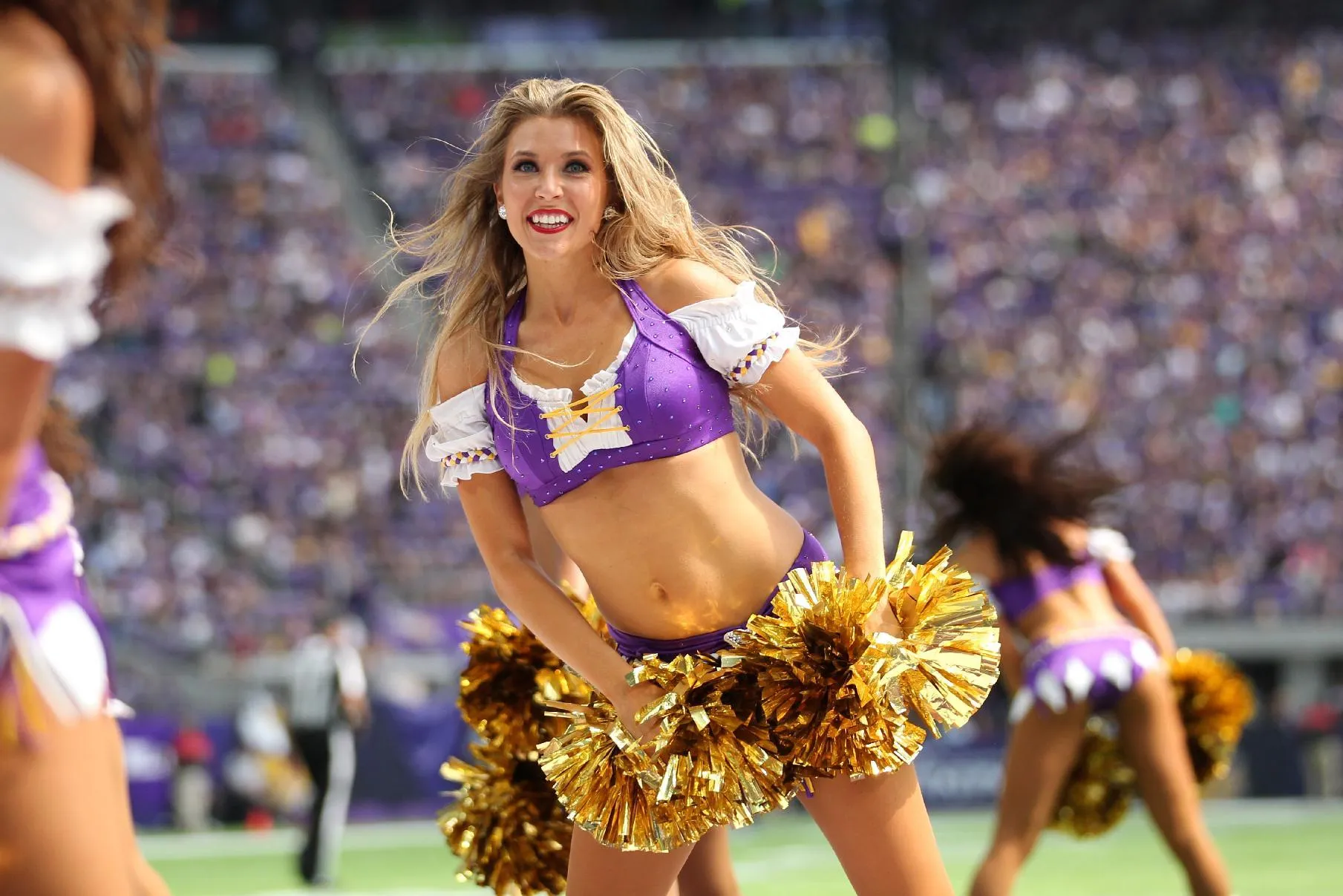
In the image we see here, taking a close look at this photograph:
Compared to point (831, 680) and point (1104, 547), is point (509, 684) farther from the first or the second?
point (1104, 547)

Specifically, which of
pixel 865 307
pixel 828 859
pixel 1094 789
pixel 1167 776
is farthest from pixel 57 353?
pixel 865 307

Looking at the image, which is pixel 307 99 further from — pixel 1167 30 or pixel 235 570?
pixel 1167 30

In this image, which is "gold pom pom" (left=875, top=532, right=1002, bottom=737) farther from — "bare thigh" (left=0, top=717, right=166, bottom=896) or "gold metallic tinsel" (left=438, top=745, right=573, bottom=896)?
"bare thigh" (left=0, top=717, right=166, bottom=896)

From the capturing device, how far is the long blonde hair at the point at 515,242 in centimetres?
342

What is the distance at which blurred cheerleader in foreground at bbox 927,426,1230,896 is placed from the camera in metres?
5.69

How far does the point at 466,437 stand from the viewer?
11.4 feet

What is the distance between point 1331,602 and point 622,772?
15.6 metres

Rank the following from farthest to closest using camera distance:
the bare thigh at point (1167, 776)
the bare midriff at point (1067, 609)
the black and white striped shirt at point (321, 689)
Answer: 1. the black and white striped shirt at point (321, 689)
2. the bare midriff at point (1067, 609)
3. the bare thigh at point (1167, 776)

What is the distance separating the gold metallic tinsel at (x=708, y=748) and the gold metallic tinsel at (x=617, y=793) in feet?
0.10

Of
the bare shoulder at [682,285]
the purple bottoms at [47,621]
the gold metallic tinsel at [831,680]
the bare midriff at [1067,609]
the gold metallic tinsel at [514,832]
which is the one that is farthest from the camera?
the bare midriff at [1067,609]

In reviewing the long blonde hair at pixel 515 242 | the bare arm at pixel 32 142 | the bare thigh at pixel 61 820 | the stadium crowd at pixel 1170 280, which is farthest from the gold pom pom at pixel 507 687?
the stadium crowd at pixel 1170 280

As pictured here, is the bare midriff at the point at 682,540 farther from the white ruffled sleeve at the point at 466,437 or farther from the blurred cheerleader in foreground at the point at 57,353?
the blurred cheerleader in foreground at the point at 57,353

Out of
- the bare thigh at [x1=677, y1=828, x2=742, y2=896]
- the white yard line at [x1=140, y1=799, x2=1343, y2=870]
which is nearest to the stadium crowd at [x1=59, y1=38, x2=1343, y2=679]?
the white yard line at [x1=140, y1=799, x2=1343, y2=870]

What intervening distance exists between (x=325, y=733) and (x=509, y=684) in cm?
646
